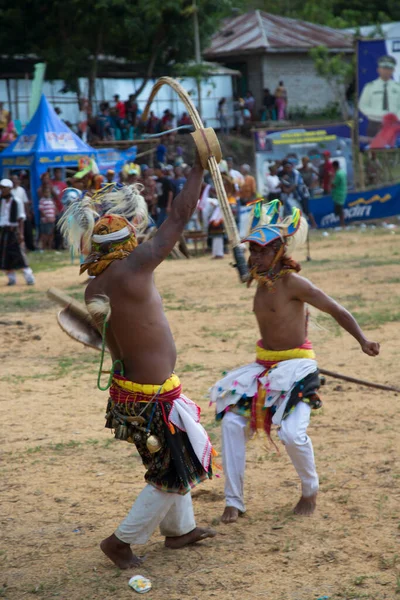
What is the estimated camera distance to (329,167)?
84.2ft

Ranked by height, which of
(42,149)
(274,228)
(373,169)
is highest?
(42,149)

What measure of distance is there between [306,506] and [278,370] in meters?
0.80

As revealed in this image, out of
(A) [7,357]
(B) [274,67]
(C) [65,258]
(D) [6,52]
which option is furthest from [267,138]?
(A) [7,357]

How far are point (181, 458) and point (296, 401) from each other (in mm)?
916

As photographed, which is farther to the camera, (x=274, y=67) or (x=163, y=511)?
(x=274, y=67)

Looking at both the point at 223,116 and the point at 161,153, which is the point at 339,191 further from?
the point at 223,116

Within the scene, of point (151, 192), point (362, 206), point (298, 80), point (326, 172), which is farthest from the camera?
point (298, 80)

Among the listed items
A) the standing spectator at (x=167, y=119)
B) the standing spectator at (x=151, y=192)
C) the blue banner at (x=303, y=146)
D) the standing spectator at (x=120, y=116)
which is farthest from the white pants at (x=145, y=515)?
the standing spectator at (x=167, y=119)

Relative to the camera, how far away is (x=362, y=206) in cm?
2314

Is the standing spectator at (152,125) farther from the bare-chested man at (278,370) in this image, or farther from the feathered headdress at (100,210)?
the feathered headdress at (100,210)

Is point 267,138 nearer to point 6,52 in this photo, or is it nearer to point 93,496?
point 6,52

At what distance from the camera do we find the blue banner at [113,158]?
2217 cm

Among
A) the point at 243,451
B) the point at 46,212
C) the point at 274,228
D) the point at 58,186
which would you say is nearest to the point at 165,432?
the point at 243,451

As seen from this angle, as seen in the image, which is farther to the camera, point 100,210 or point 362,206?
point 362,206
